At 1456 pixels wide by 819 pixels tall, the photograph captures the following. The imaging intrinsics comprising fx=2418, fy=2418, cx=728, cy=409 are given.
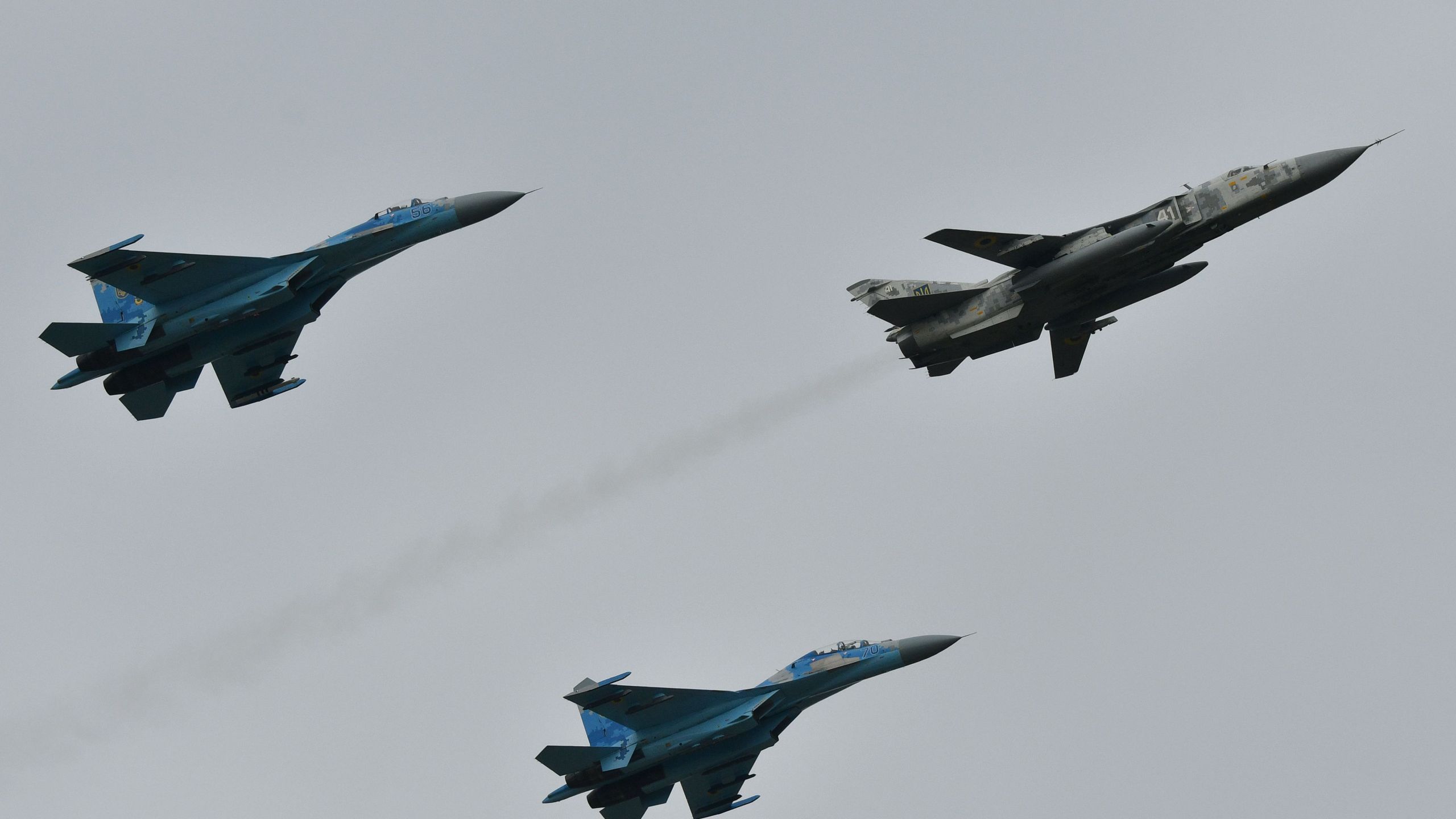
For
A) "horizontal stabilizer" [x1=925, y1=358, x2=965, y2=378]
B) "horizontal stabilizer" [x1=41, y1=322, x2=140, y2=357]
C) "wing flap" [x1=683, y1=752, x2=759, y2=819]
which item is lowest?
"wing flap" [x1=683, y1=752, x2=759, y2=819]

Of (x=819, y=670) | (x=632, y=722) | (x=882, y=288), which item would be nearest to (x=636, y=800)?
(x=632, y=722)

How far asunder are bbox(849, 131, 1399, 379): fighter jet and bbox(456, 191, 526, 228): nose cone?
35.8 feet

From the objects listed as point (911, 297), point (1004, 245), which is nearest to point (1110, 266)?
point (1004, 245)

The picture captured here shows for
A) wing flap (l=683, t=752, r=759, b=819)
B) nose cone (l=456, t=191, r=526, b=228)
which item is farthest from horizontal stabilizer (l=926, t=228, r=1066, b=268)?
wing flap (l=683, t=752, r=759, b=819)

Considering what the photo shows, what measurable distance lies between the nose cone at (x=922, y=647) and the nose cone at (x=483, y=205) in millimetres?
18158

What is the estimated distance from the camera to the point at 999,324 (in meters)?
72.1

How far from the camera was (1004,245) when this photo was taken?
70.8 m

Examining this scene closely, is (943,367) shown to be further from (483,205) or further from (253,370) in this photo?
(253,370)

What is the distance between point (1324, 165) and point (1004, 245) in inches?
368

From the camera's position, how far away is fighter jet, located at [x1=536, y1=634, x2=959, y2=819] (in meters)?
71.7

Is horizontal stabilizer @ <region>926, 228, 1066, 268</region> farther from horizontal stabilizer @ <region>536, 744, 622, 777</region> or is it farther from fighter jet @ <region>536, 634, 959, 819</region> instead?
horizontal stabilizer @ <region>536, 744, 622, 777</region>

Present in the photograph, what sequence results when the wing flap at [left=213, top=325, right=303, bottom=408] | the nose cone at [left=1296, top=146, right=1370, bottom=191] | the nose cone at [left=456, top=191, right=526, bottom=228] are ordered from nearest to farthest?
the nose cone at [left=1296, top=146, right=1370, bottom=191] < the nose cone at [left=456, top=191, right=526, bottom=228] < the wing flap at [left=213, top=325, right=303, bottom=408]

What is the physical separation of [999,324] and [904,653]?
10209 millimetres

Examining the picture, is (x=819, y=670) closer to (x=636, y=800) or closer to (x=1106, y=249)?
(x=636, y=800)
